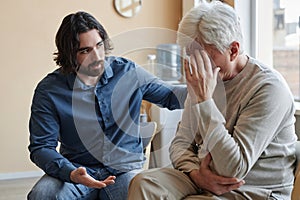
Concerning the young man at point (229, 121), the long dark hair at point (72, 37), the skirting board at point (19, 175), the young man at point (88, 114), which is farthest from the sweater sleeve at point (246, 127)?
the skirting board at point (19, 175)

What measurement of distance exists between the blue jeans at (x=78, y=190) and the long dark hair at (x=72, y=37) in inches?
18.0

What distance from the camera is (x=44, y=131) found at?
6.18ft

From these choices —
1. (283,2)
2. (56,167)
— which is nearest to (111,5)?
(283,2)

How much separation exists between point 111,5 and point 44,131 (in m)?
2.45

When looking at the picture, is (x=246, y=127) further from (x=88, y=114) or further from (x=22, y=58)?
(x=22, y=58)

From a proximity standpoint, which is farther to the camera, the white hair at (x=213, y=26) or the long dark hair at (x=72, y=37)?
the long dark hair at (x=72, y=37)

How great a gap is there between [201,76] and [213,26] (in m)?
0.17

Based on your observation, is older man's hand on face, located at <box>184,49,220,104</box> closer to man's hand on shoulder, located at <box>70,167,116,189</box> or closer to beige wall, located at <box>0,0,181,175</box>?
man's hand on shoulder, located at <box>70,167,116,189</box>

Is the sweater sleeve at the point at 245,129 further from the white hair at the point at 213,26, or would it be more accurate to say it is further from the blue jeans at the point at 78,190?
the blue jeans at the point at 78,190

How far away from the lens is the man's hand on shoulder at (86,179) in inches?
65.7

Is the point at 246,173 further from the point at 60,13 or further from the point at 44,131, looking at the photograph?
the point at 60,13

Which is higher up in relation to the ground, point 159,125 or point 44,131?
point 44,131

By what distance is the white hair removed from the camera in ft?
5.01

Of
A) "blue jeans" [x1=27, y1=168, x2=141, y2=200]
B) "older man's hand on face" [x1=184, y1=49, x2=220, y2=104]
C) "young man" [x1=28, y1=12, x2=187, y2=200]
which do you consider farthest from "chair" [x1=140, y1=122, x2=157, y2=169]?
"older man's hand on face" [x1=184, y1=49, x2=220, y2=104]
